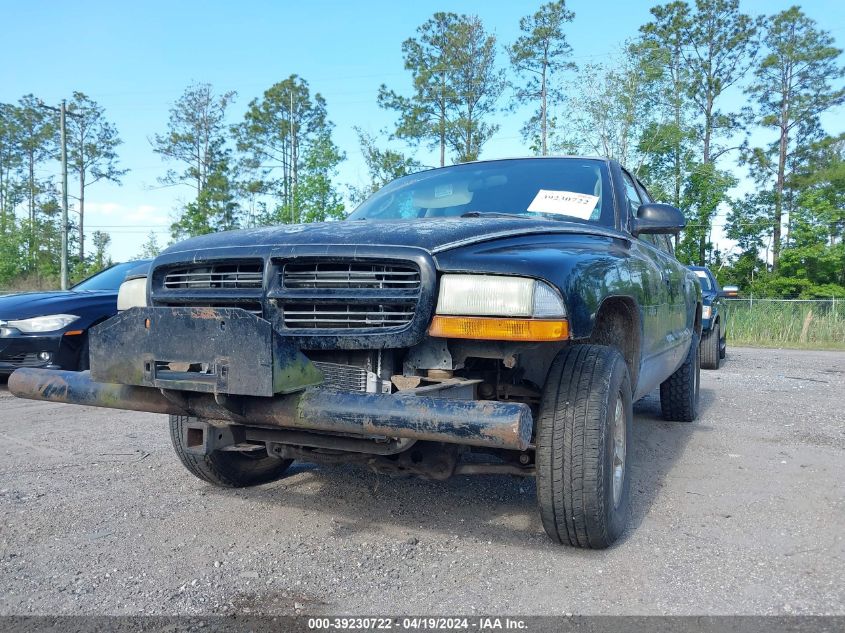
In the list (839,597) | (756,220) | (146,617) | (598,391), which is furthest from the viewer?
(756,220)

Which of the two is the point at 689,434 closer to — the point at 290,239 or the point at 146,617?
the point at 290,239

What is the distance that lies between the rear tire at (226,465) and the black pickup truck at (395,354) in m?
0.39

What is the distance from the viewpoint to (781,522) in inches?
121

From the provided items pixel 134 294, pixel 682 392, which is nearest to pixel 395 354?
pixel 134 294

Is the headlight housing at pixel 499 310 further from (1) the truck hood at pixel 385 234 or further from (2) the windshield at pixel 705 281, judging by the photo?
(2) the windshield at pixel 705 281

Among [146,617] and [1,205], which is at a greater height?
[1,205]

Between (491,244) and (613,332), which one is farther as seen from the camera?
(613,332)

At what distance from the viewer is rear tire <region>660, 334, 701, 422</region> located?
5410mm

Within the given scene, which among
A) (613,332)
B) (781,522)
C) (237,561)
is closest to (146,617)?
(237,561)

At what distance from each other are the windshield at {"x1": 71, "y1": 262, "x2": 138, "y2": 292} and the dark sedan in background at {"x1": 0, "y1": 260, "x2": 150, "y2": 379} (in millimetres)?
740

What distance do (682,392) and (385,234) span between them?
12.4ft

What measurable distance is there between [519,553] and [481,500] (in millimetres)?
726

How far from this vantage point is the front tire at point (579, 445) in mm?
2463

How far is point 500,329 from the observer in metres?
2.21
